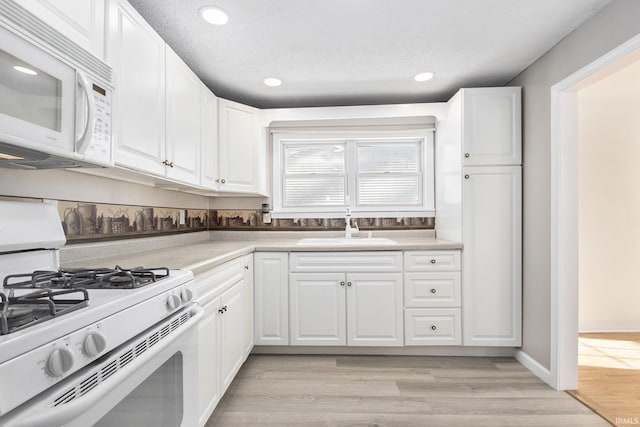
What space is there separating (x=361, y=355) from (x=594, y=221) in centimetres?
261

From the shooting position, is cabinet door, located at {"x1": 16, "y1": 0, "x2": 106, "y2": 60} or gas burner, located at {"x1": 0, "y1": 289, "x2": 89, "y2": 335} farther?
cabinet door, located at {"x1": 16, "y1": 0, "x2": 106, "y2": 60}

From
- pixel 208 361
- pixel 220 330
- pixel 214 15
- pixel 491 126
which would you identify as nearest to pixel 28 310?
pixel 208 361

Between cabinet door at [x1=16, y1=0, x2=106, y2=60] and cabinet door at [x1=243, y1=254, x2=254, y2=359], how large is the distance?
1.52 metres

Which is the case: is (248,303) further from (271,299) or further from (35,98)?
(35,98)

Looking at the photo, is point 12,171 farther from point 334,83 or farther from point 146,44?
point 334,83

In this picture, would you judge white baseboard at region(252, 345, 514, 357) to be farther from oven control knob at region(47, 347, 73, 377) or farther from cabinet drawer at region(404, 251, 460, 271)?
oven control knob at region(47, 347, 73, 377)

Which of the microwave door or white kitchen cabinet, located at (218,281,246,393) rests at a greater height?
the microwave door

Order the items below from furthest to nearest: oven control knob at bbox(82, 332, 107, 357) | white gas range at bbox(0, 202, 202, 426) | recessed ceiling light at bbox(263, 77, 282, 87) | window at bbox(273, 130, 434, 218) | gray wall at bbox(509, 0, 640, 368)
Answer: window at bbox(273, 130, 434, 218), recessed ceiling light at bbox(263, 77, 282, 87), gray wall at bbox(509, 0, 640, 368), oven control knob at bbox(82, 332, 107, 357), white gas range at bbox(0, 202, 202, 426)

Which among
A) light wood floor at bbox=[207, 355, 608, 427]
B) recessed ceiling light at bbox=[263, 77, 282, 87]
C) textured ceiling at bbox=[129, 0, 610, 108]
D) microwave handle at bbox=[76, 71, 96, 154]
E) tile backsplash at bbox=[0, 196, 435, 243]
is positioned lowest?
light wood floor at bbox=[207, 355, 608, 427]

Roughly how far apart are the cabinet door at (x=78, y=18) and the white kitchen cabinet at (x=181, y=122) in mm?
531

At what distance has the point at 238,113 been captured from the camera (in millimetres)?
2811

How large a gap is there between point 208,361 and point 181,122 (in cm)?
143

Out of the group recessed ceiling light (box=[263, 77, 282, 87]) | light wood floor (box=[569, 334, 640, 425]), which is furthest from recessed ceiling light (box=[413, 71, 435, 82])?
light wood floor (box=[569, 334, 640, 425])

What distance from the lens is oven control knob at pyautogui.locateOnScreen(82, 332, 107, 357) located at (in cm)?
70
